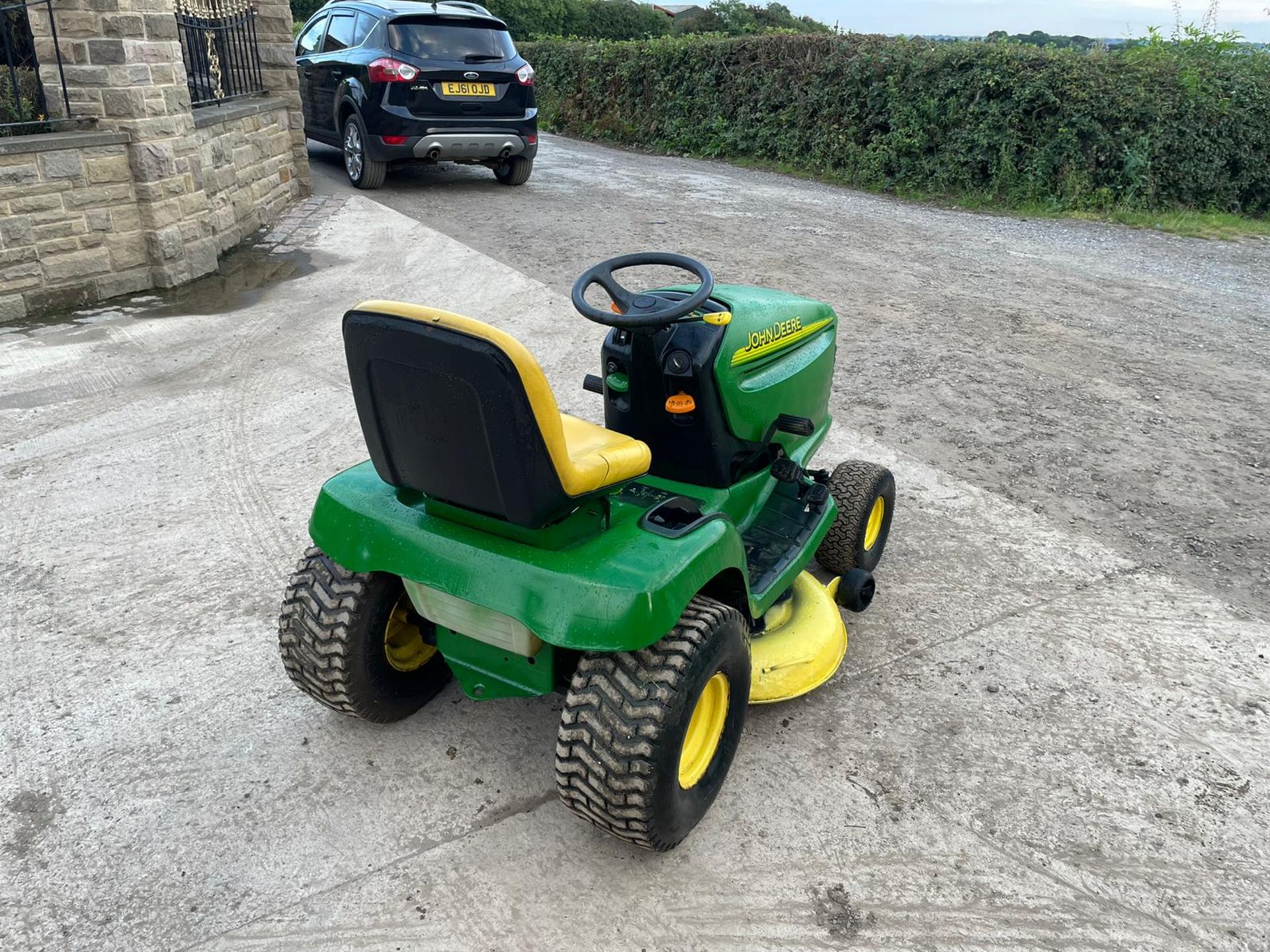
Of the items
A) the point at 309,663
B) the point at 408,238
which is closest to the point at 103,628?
the point at 309,663

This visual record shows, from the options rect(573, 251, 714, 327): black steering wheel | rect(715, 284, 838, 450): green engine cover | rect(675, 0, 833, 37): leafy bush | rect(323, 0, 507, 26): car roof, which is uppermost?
rect(675, 0, 833, 37): leafy bush

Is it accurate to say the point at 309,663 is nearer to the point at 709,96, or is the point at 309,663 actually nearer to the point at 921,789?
the point at 921,789

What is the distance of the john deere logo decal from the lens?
9.65 ft

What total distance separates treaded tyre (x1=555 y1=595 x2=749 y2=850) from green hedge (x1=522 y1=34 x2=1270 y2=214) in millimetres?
10410

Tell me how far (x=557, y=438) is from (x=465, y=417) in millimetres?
212

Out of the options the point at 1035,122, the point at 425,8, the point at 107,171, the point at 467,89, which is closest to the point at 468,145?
the point at 467,89

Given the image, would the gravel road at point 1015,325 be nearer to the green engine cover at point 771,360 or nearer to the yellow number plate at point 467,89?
the yellow number plate at point 467,89

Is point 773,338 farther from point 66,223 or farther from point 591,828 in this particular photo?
point 66,223

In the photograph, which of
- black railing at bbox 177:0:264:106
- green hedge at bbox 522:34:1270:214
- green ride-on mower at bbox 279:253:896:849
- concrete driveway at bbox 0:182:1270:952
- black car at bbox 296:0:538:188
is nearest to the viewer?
green ride-on mower at bbox 279:253:896:849

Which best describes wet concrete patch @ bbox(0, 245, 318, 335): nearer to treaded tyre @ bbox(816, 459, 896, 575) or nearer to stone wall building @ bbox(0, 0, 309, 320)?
stone wall building @ bbox(0, 0, 309, 320)

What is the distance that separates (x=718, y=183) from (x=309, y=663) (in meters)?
10.5

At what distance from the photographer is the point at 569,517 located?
2316 millimetres

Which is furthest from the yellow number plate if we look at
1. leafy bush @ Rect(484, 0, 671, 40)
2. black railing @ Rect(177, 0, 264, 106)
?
leafy bush @ Rect(484, 0, 671, 40)

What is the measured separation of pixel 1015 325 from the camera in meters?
6.62
